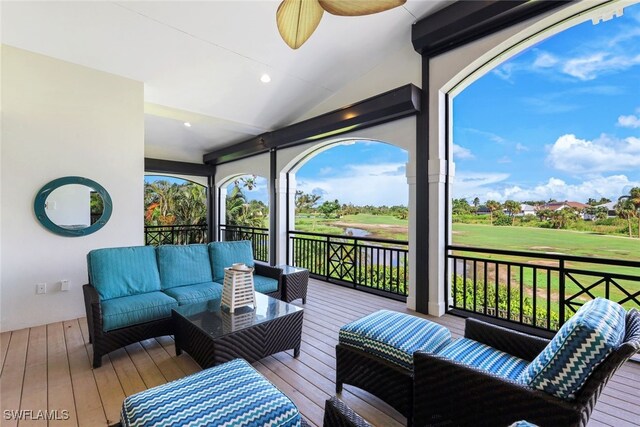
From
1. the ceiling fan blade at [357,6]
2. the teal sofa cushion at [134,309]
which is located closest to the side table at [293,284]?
the teal sofa cushion at [134,309]

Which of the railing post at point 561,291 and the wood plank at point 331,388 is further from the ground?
the railing post at point 561,291

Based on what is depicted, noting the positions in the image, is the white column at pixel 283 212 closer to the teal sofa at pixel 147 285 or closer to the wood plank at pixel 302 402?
the teal sofa at pixel 147 285

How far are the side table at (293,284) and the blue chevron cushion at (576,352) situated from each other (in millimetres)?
2894

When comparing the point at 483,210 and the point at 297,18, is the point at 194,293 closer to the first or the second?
the point at 297,18

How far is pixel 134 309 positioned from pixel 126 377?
1.87 ft

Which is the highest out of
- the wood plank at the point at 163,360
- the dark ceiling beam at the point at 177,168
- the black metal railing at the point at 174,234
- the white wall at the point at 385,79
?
the white wall at the point at 385,79

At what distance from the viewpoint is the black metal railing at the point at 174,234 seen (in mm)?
8328

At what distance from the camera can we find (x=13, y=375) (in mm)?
2275

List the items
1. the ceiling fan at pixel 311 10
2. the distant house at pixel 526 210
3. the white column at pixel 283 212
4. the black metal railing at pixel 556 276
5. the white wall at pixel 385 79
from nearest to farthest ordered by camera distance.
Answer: the ceiling fan at pixel 311 10 → the black metal railing at pixel 556 276 → the white wall at pixel 385 79 → the distant house at pixel 526 210 → the white column at pixel 283 212

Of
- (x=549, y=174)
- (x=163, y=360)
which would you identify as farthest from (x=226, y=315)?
(x=549, y=174)

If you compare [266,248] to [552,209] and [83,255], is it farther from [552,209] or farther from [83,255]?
[552,209]

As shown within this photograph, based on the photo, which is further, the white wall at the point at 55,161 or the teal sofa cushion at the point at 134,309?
the white wall at the point at 55,161

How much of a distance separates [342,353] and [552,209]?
4239 mm

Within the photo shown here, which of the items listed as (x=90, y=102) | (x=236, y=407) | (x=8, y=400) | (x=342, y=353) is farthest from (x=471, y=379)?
(x=90, y=102)
